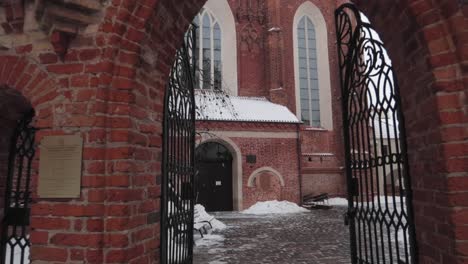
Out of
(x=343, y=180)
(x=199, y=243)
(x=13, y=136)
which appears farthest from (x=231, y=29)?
(x=13, y=136)

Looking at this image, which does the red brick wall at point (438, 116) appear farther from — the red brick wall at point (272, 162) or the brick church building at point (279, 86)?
the brick church building at point (279, 86)

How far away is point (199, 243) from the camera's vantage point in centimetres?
907

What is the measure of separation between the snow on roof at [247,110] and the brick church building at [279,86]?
0.05 m

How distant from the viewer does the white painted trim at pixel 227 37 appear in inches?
842

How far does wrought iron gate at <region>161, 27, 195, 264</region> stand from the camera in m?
3.48

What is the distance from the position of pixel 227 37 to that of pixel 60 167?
19.9m

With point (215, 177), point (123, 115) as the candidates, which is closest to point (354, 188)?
point (123, 115)

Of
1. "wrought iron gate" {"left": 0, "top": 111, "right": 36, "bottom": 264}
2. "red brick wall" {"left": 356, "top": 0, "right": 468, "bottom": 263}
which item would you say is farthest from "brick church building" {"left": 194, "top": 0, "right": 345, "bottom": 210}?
"red brick wall" {"left": 356, "top": 0, "right": 468, "bottom": 263}

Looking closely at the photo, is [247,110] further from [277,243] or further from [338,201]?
[277,243]

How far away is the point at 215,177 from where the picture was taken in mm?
18219

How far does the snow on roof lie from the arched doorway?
1.59 meters

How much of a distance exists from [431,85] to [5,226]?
391 cm

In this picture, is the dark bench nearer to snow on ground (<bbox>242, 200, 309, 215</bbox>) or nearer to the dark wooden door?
snow on ground (<bbox>242, 200, 309, 215</bbox>)

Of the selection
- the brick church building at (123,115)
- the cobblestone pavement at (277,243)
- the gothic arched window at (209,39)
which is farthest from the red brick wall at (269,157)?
the brick church building at (123,115)
